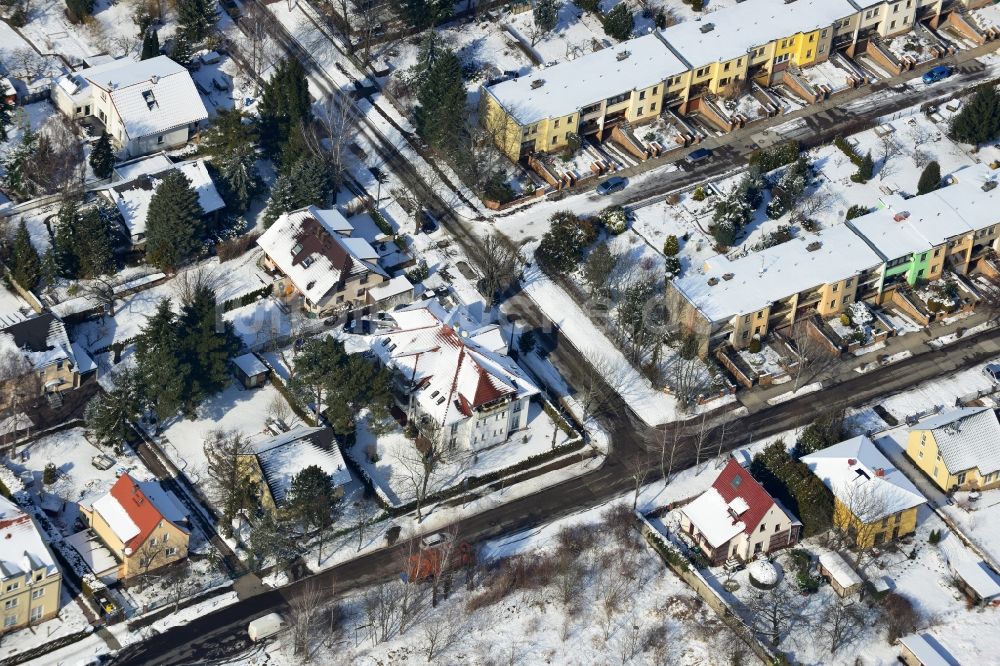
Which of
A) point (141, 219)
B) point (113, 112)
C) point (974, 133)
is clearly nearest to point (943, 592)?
point (974, 133)

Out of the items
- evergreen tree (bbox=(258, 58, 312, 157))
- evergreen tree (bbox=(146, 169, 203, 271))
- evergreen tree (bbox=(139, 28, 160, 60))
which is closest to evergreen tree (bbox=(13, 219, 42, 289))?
evergreen tree (bbox=(146, 169, 203, 271))

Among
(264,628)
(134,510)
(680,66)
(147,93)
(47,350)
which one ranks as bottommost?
(264,628)

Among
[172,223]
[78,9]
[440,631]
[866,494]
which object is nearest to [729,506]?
[866,494]

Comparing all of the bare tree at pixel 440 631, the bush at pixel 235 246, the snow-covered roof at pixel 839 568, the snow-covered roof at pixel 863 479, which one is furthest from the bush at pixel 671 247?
the bare tree at pixel 440 631

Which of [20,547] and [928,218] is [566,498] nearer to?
[20,547]

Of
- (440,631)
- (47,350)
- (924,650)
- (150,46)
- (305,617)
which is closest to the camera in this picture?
(305,617)

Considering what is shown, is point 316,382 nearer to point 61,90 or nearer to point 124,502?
point 124,502
